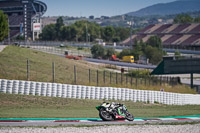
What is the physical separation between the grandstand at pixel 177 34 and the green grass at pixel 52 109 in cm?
10444

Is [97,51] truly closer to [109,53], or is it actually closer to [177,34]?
[109,53]

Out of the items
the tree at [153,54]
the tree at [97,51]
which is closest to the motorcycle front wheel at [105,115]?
the tree at [153,54]

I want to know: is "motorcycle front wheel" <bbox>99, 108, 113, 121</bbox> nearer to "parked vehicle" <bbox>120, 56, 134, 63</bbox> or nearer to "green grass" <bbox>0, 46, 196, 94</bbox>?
"green grass" <bbox>0, 46, 196, 94</bbox>

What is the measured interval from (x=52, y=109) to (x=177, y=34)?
131128 mm

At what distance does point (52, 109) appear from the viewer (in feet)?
79.0

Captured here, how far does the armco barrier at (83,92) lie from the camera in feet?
90.0

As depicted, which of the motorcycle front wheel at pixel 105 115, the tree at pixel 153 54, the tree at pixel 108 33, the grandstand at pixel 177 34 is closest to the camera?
the motorcycle front wheel at pixel 105 115

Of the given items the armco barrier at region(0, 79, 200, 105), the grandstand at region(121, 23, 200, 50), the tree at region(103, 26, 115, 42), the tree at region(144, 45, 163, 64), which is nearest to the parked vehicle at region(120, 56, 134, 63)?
the tree at region(144, 45, 163, 64)

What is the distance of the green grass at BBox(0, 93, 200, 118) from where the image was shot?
69.9 ft

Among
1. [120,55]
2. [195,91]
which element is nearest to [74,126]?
[195,91]

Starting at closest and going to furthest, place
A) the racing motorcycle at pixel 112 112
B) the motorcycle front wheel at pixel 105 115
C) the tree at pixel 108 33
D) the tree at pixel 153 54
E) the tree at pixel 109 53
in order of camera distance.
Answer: the racing motorcycle at pixel 112 112 → the motorcycle front wheel at pixel 105 115 → the tree at pixel 153 54 → the tree at pixel 109 53 → the tree at pixel 108 33

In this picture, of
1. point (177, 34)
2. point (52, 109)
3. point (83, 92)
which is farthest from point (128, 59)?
point (52, 109)

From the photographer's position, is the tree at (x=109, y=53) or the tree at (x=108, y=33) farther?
the tree at (x=108, y=33)

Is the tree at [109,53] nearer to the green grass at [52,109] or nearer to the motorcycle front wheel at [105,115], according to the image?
the green grass at [52,109]
